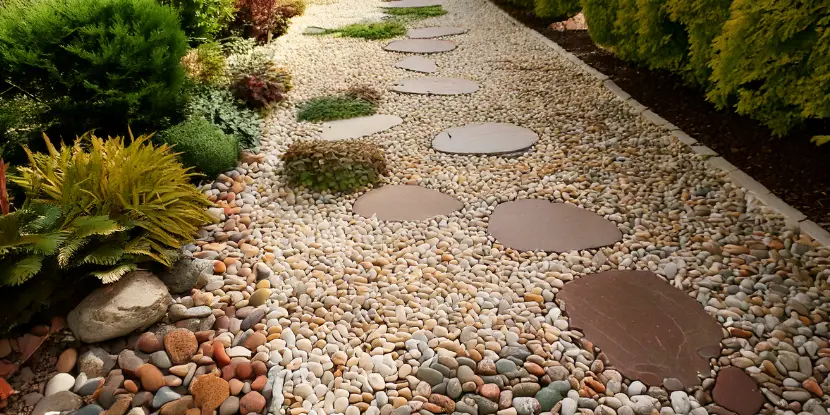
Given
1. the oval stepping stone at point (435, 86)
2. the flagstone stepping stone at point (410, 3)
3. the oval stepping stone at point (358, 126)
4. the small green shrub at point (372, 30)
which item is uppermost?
the flagstone stepping stone at point (410, 3)

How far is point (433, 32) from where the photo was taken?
26.2 ft

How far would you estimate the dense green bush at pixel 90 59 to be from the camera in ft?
11.2

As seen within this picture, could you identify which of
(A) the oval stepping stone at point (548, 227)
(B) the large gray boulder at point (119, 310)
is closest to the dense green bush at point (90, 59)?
(B) the large gray boulder at point (119, 310)

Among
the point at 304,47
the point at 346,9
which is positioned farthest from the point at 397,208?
the point at 346,9

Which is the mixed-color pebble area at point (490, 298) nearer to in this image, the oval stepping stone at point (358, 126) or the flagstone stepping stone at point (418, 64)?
the oval stepping stone at point (358, 126)

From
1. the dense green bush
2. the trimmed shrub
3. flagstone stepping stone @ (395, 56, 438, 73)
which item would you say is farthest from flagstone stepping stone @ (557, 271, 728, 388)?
flagstone stepping stone @ (395, 56, 438, 73)

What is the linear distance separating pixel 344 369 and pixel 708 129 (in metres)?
3.43

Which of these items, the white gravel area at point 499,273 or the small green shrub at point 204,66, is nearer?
the white gravel area at point 499,273

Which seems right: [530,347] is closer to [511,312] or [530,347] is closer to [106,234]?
[511,312]

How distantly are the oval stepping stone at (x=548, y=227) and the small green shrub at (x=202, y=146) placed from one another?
196cm

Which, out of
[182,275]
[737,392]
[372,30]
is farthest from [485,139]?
[372,30]

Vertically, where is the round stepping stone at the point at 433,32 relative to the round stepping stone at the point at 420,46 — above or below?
above

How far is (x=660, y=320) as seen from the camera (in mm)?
2354

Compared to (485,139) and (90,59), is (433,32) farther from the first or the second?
(90,59)
